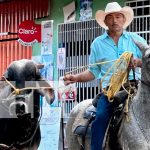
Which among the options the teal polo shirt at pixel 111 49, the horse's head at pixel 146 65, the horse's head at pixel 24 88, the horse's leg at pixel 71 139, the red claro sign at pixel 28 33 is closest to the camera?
the horse's head at pixel 146 65

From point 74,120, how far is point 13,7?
8.38 m

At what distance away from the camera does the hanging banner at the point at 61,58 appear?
12.8 metres

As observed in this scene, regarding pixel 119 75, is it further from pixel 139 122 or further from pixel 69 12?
pixel 69 12

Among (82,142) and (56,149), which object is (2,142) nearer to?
(82,142)

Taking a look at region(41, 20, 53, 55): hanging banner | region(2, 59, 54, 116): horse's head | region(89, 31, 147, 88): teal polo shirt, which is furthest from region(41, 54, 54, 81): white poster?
region(89, 31, 147, 88): teal polo shirt

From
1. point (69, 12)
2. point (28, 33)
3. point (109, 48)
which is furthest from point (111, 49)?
point (69, 12)

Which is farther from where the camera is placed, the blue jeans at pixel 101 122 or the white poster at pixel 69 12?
the white poster at pixel 69 12

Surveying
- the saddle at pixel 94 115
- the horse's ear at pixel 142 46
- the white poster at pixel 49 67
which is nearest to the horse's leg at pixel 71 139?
the saddle at pixel 94 115

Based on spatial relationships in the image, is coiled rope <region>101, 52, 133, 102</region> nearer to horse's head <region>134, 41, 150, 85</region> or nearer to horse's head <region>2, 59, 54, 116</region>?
horse's head <region>134, 41, 150, 85</region>

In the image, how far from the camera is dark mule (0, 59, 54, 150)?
618 centimetres

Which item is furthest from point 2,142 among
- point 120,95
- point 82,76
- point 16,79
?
point 120,95

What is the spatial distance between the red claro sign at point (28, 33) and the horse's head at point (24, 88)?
5.24m

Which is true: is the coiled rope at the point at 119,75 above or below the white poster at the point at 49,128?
above

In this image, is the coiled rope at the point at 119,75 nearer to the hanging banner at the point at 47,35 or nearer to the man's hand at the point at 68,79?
the man's hand at the point at 68,79
